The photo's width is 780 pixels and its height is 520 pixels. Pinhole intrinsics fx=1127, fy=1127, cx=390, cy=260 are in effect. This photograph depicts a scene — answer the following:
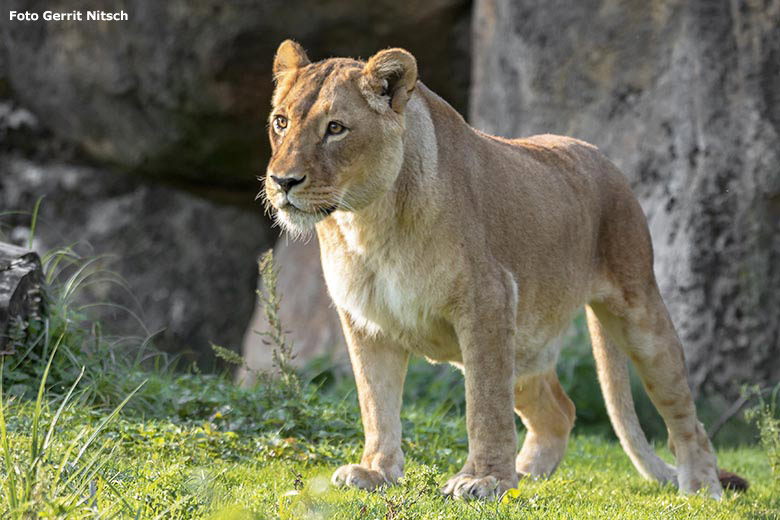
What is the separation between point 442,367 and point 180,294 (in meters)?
4.50

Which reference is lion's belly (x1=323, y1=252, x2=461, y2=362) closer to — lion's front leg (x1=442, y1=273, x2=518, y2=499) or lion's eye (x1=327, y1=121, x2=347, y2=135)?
lion's front leg (x1=442, y1=273, x2=518, y2=499)

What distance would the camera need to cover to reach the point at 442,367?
9.25m

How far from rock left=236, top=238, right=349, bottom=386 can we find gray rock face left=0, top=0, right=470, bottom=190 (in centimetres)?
111

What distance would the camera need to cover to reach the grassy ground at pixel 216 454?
12.6ft

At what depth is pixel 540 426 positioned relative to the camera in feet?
20.8

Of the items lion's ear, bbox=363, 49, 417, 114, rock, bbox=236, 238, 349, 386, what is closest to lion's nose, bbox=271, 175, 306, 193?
lion's ear, bbox=363, 49, 417, 114

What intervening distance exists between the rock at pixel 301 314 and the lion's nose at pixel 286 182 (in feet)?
22.4

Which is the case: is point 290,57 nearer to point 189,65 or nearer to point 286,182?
point 286,182

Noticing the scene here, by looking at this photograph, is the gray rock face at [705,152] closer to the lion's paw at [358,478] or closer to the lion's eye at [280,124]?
the lion's paw at [358,478]

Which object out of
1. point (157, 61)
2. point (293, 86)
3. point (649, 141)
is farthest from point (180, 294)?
point (293, 86)

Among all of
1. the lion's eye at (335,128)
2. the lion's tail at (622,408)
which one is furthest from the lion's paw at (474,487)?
the lion's tail at (622,408)

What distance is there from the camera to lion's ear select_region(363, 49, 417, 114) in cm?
487

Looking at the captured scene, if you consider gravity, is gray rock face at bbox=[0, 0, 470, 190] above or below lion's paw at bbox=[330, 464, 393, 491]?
above

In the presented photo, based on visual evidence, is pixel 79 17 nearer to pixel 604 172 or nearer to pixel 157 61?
pixel 157 61
